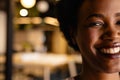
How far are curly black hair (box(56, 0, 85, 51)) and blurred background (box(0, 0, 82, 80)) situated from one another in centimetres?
7

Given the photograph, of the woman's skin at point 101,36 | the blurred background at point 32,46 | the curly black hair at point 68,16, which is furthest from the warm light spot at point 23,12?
the woman's skin at point 101,36

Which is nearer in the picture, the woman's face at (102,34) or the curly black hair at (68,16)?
the woman's face at (102,34)

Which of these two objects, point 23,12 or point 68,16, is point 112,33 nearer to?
point 68,16

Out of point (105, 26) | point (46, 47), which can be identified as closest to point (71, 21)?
point (105, 26)

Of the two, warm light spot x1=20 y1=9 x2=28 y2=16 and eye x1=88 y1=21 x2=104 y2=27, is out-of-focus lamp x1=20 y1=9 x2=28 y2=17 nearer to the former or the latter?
warm light spot x1=20 y1=9 x2=28 y2=16

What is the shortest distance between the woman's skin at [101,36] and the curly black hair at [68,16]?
0.13 ft

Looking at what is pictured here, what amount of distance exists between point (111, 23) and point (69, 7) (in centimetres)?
17

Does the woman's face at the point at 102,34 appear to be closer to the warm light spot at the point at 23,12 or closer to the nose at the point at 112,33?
the nose at the point at 112,33

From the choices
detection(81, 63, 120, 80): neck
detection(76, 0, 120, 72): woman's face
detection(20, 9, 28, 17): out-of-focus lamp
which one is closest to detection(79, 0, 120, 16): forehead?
detection(76, 0, 120, 72): woman's face

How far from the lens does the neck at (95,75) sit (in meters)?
0.83

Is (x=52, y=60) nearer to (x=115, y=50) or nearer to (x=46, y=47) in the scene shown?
(x=46, y=47)

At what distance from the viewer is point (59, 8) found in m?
0.93

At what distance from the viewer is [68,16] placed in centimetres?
90

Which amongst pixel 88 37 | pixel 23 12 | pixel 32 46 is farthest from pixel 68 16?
pixel 32 46
